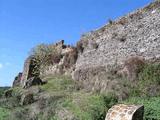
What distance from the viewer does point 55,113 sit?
15070mm

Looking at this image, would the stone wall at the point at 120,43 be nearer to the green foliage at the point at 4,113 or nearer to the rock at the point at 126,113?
the green foliage at the point at 4,113

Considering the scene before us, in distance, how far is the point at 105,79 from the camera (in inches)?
730

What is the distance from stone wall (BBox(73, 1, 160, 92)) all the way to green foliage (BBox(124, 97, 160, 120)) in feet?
11.5

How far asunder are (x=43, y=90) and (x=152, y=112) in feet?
38.7

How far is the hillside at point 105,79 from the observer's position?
14102 mm

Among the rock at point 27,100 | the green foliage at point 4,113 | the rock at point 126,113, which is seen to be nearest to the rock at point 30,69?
the rock at point 27,100

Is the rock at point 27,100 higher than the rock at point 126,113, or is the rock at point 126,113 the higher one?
A: the rock at point 27,100

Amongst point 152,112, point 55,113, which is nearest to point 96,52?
point 55,113

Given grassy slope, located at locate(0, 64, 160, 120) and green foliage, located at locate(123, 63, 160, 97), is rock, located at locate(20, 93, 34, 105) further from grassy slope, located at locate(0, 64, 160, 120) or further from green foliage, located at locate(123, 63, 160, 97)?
green foliage, located at locate(123, 63, 160, 97)

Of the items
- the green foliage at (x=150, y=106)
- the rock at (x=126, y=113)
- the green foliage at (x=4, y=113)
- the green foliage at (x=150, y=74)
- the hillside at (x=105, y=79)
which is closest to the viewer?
the rock at (x=126, y=113)

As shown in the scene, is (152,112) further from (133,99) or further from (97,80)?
(97,80)

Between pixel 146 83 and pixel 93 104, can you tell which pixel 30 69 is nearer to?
pixel 146 83

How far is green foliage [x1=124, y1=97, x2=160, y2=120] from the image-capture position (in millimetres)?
11364

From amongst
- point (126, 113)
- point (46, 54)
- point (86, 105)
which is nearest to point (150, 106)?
point (86, 105)
